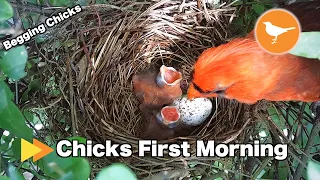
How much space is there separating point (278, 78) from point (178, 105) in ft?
1.33

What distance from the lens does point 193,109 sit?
57.2 inches

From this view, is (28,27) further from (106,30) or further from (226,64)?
(226,64)

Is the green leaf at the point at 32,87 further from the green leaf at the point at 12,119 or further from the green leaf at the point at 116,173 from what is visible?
the green leaf at the point at 116,173

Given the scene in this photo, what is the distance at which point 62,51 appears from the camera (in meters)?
1.28

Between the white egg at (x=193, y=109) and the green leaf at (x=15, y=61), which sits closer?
the green leaf at (x=15, y=61)

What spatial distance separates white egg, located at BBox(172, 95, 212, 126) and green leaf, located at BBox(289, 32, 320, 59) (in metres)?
0.81

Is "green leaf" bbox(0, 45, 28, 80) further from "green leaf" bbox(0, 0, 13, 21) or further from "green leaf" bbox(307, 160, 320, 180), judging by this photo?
"green leaf" bbox(307, 160, 320, 180)

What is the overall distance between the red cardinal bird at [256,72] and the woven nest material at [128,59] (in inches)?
6.3

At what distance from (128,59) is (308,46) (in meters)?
0.90

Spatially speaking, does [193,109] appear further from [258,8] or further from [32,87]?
[32,87]

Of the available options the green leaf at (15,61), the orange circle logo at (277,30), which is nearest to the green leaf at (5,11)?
the green leaf at (15,61)

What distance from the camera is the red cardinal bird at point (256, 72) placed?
1119 mm

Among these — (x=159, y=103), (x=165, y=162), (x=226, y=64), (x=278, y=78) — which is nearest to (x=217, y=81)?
(x=226, y=64)

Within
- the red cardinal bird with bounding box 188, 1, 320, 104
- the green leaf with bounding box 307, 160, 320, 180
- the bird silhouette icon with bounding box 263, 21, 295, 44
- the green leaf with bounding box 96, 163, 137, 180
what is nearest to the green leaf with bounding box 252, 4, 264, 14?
the red cardinal bird with bounding box 188, 1, 320, 104
